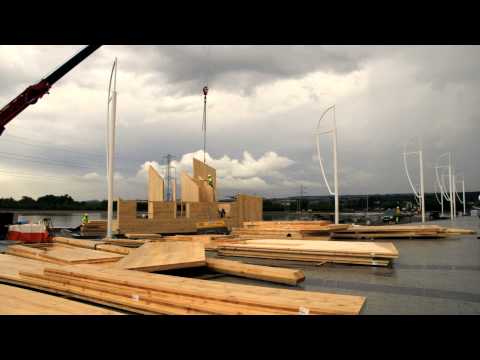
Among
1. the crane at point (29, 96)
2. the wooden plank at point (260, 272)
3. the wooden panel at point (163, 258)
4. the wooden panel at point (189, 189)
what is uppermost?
the crane at point (29, 96)

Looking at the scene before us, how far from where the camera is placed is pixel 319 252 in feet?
32.6

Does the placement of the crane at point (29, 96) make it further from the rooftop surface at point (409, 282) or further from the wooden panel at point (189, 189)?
the rooftop surface at point (409, 282)

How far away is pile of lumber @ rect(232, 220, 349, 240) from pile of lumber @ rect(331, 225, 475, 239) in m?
1.14

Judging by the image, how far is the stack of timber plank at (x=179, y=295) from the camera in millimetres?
4367

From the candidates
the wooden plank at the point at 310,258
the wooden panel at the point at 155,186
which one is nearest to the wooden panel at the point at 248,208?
the wooden panel at the point at 155,186

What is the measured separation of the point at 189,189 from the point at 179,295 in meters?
20.4

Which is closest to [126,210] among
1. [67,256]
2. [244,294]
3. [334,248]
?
[67,256]

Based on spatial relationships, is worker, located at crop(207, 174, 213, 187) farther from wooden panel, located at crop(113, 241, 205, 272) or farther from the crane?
wooden panel, located at crop(113, 241, 205, 272)

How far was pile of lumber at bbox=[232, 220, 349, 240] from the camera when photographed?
607 inches

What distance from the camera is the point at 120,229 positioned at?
787 inches

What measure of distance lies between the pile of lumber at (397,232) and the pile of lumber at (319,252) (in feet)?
20.6

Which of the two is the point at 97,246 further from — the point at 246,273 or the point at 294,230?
the point at 294,230

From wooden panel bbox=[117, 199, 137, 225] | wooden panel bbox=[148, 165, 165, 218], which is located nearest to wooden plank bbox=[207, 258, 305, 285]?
wooden panel bbox=[117, 199, 137, 225]
